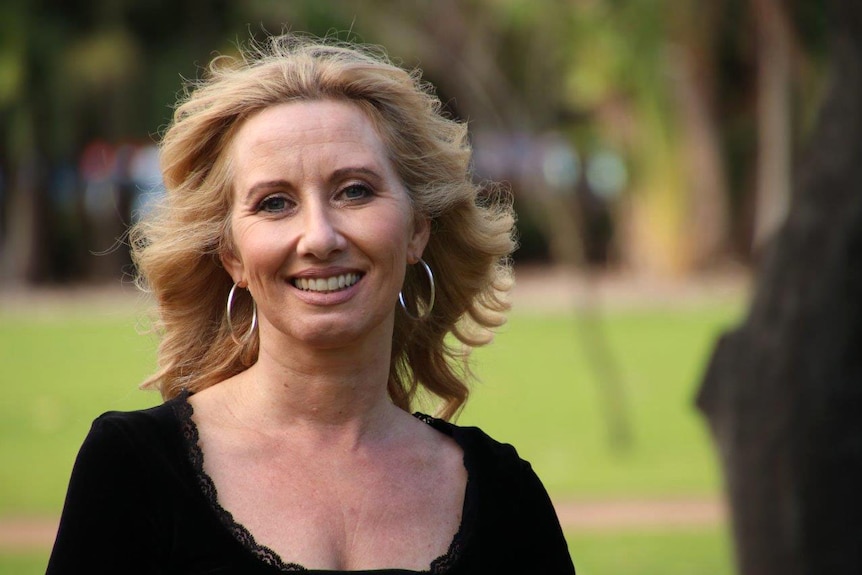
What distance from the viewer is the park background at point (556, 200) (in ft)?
41.8

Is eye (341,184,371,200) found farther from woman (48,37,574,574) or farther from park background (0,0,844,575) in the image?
park background (0,0,844,575)

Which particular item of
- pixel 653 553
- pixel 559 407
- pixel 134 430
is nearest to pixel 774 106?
pixel 559 407

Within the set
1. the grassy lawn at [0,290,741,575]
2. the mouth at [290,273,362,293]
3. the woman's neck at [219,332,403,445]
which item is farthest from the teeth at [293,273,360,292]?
the grassy lawn at [0,290,741,575]

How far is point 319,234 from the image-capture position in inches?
102

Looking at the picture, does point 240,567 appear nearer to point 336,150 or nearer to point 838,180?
point 336,150

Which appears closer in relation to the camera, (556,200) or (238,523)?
(238,523)

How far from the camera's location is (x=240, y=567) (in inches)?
96.4

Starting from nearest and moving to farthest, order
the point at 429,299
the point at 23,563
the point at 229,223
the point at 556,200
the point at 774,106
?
the point at 229,223, the point at 429,299, the point at 23,563, the point at 556,200, the point at 774,106

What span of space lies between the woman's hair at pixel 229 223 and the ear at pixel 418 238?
2 centimetres

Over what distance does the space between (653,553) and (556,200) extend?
10.1m

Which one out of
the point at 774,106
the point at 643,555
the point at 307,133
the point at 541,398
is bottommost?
the point at 307,133

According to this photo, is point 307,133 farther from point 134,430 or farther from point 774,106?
point 774,106

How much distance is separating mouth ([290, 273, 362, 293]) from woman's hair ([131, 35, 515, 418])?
0.78ft

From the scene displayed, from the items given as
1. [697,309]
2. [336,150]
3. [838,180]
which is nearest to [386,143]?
[336,150]
